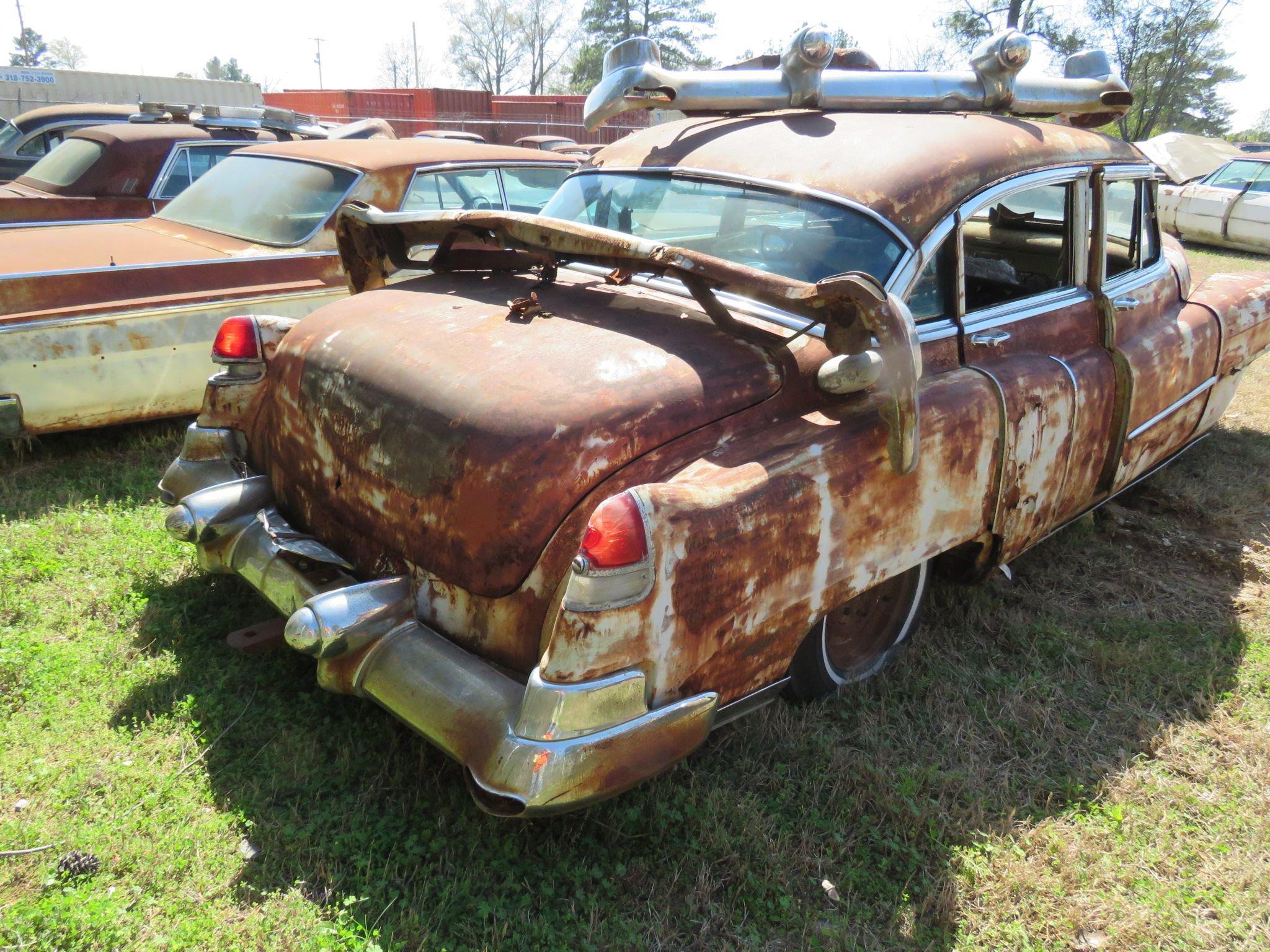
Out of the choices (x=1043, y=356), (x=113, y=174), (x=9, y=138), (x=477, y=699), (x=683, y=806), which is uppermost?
(x=9, y=138)

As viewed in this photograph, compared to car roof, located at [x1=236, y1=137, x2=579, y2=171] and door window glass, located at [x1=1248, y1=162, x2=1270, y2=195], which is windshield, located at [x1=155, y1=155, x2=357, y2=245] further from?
door window glass, located at [x1=1248, y1=162, x2=1270, y2=195]

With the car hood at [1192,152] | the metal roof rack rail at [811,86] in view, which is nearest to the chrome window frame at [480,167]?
the metal roof rack rail at [811,86]

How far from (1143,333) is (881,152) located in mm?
1526

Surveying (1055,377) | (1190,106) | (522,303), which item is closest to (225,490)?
(522,303)

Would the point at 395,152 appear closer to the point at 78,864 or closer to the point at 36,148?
the point at 78,864

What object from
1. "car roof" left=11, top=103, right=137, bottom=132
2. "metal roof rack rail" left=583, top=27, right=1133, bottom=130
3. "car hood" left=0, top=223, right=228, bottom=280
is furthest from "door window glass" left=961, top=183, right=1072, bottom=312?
"car roof" left=11, top=103, right=137, bottom=132

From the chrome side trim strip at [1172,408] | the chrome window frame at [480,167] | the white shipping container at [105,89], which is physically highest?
the white shipping container at [105,89]

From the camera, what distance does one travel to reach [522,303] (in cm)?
283

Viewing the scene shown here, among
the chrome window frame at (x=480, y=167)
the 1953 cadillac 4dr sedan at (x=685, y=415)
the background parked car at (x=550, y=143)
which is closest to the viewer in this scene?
the 1953 cadillac 4dr sedan at (x=685, y=415)

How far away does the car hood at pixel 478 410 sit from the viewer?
89.0 inches

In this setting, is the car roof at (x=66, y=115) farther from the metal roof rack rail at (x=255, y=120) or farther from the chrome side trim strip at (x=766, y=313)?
the chrome side trim strip at (x=766, y=313)

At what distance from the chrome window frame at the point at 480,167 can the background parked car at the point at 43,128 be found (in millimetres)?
6652

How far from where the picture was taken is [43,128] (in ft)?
33.7

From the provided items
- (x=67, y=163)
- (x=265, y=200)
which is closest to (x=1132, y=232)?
(x=265, y=200)
